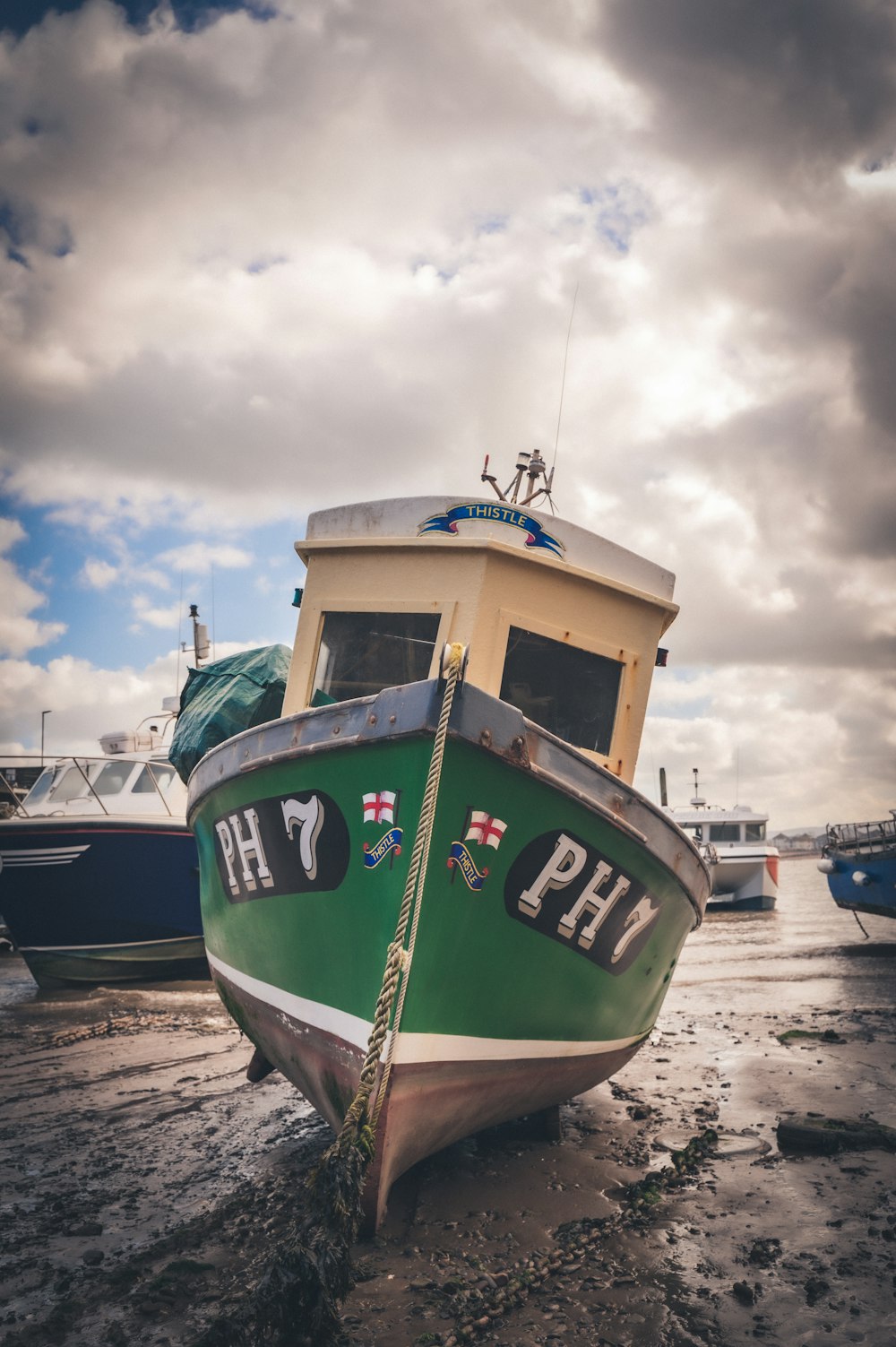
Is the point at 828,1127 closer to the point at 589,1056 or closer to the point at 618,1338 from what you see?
the point at 589,1056

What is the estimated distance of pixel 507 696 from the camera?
4.43 meters

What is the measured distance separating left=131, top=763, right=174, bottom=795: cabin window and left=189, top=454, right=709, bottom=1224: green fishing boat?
6.53 metres

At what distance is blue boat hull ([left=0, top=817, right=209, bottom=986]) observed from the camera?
9.85 m

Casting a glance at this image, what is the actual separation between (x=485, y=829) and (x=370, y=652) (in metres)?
1.66

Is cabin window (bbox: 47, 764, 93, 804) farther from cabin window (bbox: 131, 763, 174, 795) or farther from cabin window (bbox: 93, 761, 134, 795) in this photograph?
cabin window (bbox: 131, 763, 174, 795)

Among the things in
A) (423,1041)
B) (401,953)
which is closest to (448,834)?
(401,953)

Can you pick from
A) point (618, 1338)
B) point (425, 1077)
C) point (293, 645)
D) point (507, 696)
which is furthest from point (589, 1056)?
point (293, 645)

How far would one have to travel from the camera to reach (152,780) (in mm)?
11398

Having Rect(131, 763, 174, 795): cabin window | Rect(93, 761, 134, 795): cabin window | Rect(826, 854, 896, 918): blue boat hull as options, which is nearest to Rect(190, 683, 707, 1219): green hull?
Rect(131, 763, 174, 795): cabin window

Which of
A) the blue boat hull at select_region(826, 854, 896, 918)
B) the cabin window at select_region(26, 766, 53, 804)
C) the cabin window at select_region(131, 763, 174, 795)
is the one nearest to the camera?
the cabin window at select_region(131, 763, 174, 795)

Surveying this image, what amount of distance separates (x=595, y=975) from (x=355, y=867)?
1.41 metres

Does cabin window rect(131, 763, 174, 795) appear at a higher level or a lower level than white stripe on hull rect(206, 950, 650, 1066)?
higher

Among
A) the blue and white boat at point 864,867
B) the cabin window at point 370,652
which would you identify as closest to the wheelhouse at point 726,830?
the blue and white boat at point 864,867

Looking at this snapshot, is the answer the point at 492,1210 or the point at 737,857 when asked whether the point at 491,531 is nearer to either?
the point at 492,1210
